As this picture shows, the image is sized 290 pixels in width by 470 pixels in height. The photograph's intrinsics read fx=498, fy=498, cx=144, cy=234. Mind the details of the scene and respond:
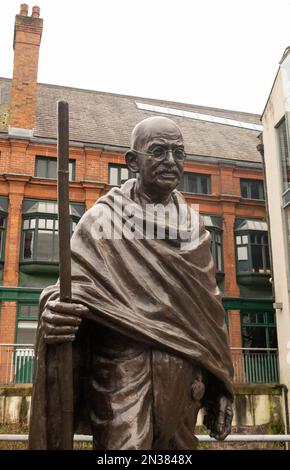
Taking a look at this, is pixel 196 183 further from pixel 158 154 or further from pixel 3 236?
pixel 158 154

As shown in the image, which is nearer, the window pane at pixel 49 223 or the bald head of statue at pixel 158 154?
the bald head of statue at pixel 158 154

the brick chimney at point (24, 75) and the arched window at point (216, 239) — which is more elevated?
the brick chimney at point (24, 75)

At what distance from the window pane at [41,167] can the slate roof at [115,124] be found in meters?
1.16

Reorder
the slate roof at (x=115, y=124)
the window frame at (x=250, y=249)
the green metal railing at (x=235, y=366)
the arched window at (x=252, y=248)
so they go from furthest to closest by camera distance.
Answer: the slate roof at (x=115, y=124) < the arched window at (x=252, y=248) < the window frame at (x=250, y=249) < the green metal railing at (x=235, y=366)

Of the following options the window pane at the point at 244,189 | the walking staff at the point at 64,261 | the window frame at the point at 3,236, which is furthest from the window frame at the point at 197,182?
the walking staff at the point at 64,261

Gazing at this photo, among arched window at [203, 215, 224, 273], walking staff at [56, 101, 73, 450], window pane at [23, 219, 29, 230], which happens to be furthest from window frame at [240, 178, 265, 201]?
walking staff at [56, 101, 73, 450]

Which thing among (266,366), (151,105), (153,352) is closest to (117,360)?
(153,352)

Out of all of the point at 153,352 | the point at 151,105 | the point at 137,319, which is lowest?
the point at 153,352

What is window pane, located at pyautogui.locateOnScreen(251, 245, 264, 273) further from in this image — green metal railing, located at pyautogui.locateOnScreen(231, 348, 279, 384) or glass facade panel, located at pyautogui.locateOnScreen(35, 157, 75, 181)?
glass facade panel, located at pyautogui.locateOnScreen(35, 157, 75, 181)

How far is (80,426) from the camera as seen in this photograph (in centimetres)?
267

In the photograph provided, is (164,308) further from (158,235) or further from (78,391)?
(78,391)

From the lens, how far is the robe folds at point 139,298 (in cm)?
249

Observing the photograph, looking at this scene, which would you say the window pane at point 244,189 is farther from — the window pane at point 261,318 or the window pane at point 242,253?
the window pane at point 261,318

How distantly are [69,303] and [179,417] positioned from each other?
857 mm
